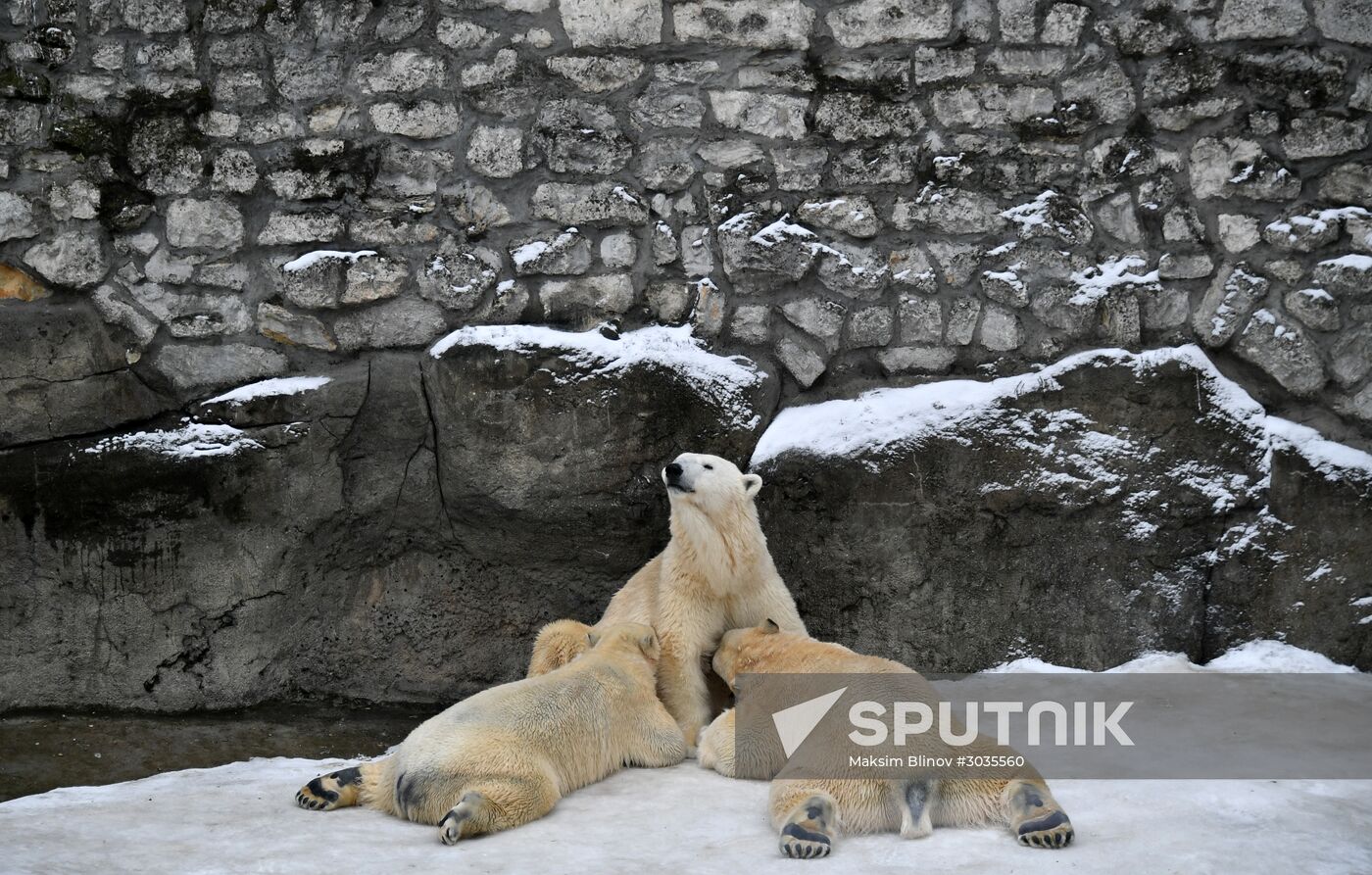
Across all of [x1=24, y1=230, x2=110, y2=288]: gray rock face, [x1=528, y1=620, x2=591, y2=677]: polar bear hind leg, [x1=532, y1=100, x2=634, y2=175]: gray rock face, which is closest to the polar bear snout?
[x1=528, y1=620, x2=591, y2=677]: polar bear hind leg

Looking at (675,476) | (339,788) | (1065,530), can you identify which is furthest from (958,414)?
(339,788)

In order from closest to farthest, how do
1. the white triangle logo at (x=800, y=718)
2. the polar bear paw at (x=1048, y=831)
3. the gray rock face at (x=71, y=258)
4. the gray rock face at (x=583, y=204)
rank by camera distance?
the polar bear paw at (x=1048, y=831) < the white triangle logo at (x=800, y=718) < the gray rock face at (x=71, y=258) < the gray rock face at (x=583, y=204)

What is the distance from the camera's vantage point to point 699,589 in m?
5.42

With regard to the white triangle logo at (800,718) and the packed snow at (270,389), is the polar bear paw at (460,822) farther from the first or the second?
the packed snow at (270,389)

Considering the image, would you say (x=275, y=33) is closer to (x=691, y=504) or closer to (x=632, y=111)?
(x=632, y=111)

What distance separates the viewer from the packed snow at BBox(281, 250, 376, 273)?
5848 mm

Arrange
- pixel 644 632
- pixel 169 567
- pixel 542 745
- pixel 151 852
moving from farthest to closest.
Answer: pixel 169 567 < pixel 644 632 < pixel 542 745 < pixel 151 852

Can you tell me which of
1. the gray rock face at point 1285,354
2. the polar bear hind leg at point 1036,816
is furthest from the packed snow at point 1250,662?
the polar bear hind leg at point 1036,816

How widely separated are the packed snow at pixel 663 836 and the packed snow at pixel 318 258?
2414mm

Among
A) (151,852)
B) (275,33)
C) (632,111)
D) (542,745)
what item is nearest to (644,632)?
(542,745)

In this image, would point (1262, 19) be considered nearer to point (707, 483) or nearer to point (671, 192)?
point (671, 192)

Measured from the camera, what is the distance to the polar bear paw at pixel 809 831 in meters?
3.79

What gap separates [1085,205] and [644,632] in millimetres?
2824

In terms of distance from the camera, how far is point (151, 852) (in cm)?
379
